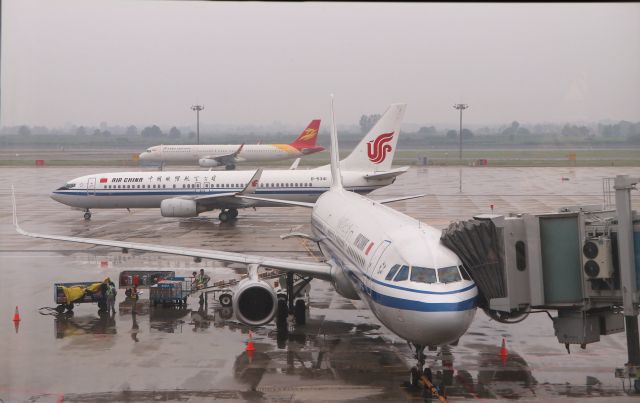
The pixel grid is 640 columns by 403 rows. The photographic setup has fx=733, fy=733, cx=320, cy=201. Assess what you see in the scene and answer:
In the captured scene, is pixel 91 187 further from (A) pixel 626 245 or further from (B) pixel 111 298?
(A) pixel 626 245

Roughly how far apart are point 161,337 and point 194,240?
17.4 metres

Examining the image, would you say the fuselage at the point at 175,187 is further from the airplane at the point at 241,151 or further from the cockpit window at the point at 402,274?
the airplane at the point at 241,151

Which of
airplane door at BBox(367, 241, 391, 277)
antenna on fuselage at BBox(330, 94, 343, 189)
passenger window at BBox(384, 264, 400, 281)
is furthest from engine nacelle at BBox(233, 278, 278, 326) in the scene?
antenna on fuselage at BBox(330, 94, 343, 189)

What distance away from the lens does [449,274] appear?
13.5 meters

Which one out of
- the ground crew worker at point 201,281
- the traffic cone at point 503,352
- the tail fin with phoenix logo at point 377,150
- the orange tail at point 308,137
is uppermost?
the orange tail at point 308,137

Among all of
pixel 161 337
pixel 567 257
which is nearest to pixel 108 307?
pixel 161 337

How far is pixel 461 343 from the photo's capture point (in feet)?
59.8

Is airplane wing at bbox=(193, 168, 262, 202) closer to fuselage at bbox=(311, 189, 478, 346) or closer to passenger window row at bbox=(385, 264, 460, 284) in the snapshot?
fuselage at bbox=(311, 189, 478, 346)

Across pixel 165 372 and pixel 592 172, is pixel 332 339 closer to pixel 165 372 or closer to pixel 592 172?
pixel 165 372

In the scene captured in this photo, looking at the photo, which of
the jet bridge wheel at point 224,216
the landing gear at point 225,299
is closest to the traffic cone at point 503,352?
the landing gear at point 225,299

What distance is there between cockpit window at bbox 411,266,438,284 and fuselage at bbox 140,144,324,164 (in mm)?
69252

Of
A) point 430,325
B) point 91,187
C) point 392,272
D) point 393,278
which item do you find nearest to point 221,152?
point 91,187

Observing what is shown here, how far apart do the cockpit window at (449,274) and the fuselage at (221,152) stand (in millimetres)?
69318

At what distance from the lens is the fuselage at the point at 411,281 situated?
42.7 feet
